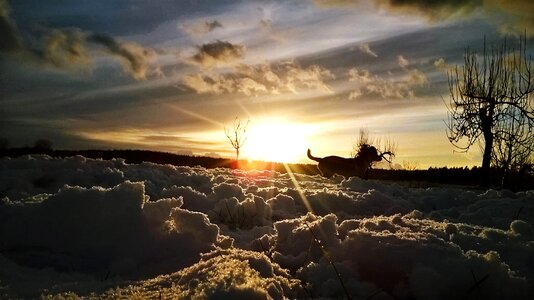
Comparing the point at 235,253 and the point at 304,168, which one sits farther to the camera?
the point at 304,168

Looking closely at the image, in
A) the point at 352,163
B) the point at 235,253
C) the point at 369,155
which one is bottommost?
the point at 235,253

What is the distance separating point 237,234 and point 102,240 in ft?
3.92

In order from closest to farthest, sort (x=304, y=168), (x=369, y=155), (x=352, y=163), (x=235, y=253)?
(x=235, y=253) < (x=369, y=155) < (x=352, y=163) < (x=304, y=168)

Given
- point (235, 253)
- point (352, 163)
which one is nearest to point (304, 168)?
point (352, 163)

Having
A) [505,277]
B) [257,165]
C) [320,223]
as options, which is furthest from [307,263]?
[257,165]

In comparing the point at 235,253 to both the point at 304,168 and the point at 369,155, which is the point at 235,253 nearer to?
the point at 369,155

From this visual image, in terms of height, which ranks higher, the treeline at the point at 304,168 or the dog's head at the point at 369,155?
the dog's head at the point at 369,155

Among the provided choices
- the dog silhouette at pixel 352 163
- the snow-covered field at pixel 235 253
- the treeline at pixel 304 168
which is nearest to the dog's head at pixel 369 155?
the dog silhouette at pixel 352 163

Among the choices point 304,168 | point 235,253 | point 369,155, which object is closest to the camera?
point 235,253

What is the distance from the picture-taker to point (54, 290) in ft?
6.42

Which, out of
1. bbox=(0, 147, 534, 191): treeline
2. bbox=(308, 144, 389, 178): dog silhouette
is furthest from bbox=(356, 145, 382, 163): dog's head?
bbox=(0, 147, 534, 191): treeline

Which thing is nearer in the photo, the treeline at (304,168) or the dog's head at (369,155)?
the dog's head at (369,155)

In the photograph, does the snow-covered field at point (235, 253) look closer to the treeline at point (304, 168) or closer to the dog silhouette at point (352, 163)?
the dog silhouette at point (352, 163)

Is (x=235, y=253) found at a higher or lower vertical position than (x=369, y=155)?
lower
